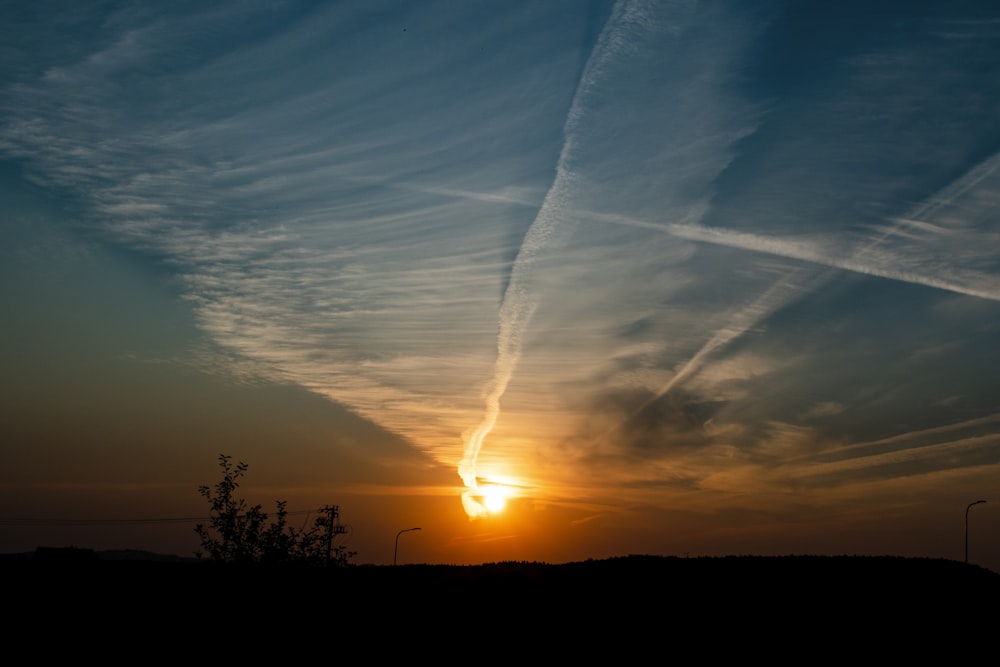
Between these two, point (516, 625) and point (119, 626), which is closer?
point (119, 626)

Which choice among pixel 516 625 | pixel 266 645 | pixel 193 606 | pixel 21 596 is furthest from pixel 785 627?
pixel 21 596

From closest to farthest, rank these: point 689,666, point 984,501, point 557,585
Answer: point 689,666 → point 557,585 → point 984,501

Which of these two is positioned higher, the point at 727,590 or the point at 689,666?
the point at 727,590

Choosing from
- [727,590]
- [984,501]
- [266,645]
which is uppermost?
[984,501]

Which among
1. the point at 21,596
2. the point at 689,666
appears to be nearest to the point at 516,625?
the point at 689,666

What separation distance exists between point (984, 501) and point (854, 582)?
36.4 m

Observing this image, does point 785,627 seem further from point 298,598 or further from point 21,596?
point 21,596

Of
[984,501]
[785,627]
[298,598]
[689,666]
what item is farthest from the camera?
[984,501]

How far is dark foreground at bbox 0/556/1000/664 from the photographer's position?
40656 mm

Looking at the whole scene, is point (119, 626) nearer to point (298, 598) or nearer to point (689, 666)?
point (298, 598)

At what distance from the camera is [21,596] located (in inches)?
1745

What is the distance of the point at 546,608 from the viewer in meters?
46.8

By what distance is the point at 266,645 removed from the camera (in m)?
40.2

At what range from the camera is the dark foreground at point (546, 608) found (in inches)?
1601
